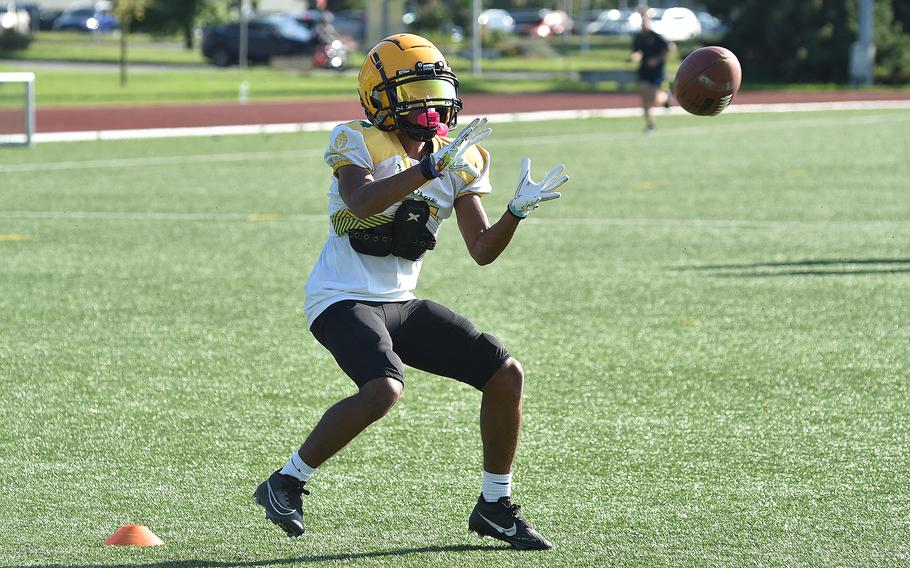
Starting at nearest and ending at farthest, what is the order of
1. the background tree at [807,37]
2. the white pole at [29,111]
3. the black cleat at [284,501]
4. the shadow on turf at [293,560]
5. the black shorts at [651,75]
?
the shadow on turf at [293,560] < the black cleat at [284,501] < the white pole at [29,111] < the black shorts at [651,75] < the background tree at [807,37]

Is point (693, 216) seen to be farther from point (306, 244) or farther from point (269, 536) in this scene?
point (269, 536)

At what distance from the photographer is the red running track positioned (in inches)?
1053

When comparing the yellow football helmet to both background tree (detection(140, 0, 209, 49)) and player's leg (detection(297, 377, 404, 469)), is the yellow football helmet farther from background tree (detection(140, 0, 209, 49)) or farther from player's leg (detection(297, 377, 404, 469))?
background tree (detection(140, 0, 209, 49))

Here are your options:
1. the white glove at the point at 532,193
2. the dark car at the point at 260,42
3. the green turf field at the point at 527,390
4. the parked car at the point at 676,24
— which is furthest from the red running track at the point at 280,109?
the parked car at the point at 676,24

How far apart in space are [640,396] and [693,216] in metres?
7.50

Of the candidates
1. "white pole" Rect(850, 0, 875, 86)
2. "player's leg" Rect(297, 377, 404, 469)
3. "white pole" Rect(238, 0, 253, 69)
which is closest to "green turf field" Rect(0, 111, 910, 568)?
"player's leg" Rect(297, 377, 404, 469)

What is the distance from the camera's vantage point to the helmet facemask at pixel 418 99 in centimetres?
482

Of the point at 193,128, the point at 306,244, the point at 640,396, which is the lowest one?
the point at 193,128

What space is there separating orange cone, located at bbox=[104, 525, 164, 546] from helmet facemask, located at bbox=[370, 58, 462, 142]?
5.25ft

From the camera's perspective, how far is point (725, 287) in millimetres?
10188

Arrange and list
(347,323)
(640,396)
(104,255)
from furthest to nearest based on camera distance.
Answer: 1. (104,255)
2. (640,396)
3. (347,323)

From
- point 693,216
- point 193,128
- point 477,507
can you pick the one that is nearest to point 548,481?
point 477,507

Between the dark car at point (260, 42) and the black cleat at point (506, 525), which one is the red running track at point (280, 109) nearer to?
the dark car at point (260, 42)

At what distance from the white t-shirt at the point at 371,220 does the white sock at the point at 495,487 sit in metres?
0.68
